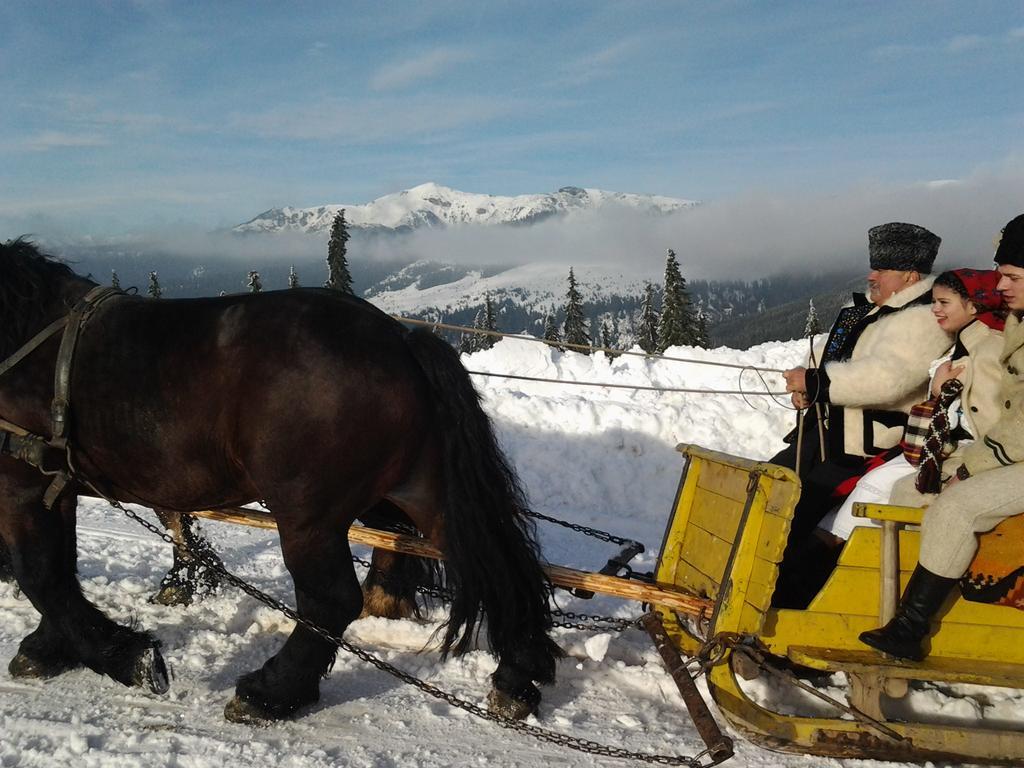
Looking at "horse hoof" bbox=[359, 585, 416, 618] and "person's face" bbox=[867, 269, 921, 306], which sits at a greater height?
"person's face" bbox=[867, 269, 921, 306]

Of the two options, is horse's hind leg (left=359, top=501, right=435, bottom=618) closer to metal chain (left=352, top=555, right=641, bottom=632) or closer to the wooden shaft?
metal chain (left=352, top=555, right=641, bottom=632)

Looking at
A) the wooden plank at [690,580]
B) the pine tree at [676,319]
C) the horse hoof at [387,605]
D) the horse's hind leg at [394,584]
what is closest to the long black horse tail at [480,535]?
the wooden plank at [690,580]

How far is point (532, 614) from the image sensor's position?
3.51 m

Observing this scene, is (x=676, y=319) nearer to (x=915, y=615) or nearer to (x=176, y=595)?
(x=176, y=595)

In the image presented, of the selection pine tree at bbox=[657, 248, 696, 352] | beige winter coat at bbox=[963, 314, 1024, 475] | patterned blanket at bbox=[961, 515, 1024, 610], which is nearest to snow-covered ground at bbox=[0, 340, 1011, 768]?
patterned blanket at bbox=[961, 515, 1024, 610]

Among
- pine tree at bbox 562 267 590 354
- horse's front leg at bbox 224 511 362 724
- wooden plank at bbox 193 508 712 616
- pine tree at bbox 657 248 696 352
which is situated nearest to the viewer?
horse's front leg at bbox 224 511 362 724

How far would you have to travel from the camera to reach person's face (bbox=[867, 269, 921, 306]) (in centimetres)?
373

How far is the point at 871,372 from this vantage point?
11.0ft

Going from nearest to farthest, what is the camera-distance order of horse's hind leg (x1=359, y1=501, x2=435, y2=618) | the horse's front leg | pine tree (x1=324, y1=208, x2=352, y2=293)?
1. the horse's front leg
2. horse's hind leg (x1=359, y1=501, x2=435, y2=618)
3. pine tree (x1=324, y1=208, x2=352, y2=293)

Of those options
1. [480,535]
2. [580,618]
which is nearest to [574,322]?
[580,618]

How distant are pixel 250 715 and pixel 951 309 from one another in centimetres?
341

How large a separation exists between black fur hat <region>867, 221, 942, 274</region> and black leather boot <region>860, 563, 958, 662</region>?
147cm

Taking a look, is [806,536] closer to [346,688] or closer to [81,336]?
[346,688]

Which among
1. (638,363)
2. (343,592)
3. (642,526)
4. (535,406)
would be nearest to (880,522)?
(343,592)
